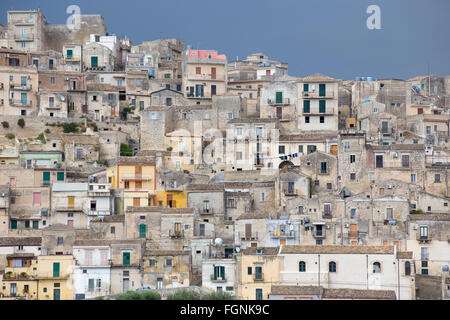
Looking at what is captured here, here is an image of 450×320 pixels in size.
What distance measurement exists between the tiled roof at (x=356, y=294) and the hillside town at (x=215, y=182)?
10 cm

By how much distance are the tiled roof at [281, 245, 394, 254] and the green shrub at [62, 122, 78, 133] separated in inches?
598

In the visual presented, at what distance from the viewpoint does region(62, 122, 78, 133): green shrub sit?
40656 mm

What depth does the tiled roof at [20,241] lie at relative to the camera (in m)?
31.3

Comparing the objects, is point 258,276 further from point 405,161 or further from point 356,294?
point 405,161

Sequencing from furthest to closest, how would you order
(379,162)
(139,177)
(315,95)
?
(315,95) < (139,177) < (379,162)

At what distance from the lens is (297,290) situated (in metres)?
25.8

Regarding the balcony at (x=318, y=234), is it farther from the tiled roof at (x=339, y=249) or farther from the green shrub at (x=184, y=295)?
the green shrub at (x=184, y=295)

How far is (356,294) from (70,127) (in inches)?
778

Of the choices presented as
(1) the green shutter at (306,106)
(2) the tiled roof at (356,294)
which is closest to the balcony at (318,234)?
(2) the tiled roof at (356,294)

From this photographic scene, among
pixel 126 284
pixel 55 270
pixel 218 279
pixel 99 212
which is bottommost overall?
pixel 126 284

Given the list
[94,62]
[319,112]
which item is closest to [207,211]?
[319,112]
